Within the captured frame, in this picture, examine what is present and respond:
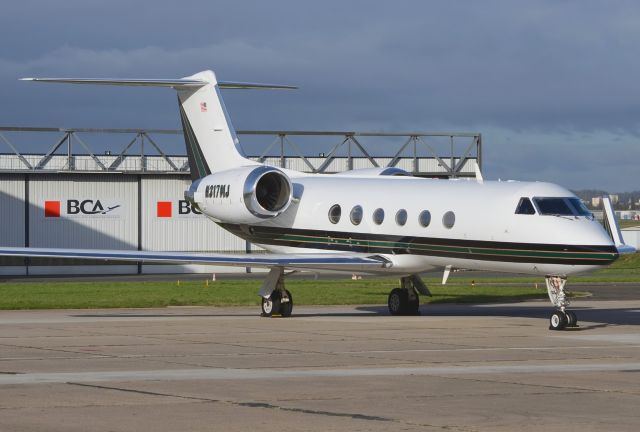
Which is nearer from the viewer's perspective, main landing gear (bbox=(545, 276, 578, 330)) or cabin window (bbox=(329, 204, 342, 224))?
main landing gear (bbox=(545, 276, 578, 330))

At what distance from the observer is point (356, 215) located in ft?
84.9

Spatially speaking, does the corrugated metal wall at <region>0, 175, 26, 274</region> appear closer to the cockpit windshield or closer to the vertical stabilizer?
the vertical stabilizer

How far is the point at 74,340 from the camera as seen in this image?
61.9ft

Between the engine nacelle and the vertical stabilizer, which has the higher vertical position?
the vertical stabilizer

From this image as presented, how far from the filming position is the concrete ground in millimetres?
10578

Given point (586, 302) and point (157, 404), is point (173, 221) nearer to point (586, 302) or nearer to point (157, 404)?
point (586, 302)

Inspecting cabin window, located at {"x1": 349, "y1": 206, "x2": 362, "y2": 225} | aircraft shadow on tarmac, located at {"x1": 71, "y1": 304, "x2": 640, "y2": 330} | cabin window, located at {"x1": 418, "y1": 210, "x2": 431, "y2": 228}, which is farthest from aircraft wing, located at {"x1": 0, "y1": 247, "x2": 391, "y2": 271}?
aircraft shadow on tarmac, located at {"x1": 71, "y1": 304, "x2": 640, "y2": 330}

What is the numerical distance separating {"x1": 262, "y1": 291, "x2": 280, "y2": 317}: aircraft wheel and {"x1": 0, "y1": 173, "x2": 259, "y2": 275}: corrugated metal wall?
3017cm

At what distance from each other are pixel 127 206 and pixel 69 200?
108 inches

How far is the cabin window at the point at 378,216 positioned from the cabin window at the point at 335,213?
3.43ft

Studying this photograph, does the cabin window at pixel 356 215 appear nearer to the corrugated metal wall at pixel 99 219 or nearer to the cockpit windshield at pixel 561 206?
the cockpit windshield at pixel 561 206

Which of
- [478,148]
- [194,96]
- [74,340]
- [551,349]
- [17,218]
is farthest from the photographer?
[478,148]

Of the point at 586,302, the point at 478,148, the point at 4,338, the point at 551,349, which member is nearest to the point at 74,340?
the point at 4,338

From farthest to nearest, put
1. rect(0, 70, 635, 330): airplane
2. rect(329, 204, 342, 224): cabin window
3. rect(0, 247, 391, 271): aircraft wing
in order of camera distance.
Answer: rect(329, 204, 342, 224): cabin window, rect(0, 247, 391, 271): aircraft wing, rect(0, 70, 635, 330): airplane
